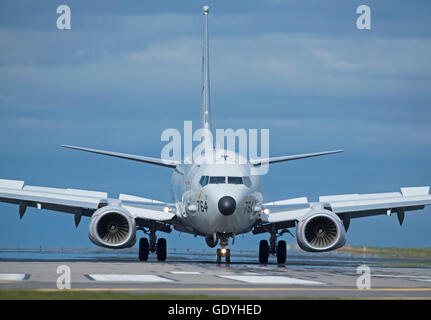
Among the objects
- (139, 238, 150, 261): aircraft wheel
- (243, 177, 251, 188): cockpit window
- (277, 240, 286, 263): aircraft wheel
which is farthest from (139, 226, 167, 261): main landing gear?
(243, 177, 251, 188): cockpit window

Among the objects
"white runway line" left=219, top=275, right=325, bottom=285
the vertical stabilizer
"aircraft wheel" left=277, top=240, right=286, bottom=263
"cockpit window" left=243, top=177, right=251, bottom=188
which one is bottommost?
"white runway line" left=219, top=275, right=325, bottom=285

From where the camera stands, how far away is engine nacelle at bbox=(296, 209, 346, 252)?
34594mm

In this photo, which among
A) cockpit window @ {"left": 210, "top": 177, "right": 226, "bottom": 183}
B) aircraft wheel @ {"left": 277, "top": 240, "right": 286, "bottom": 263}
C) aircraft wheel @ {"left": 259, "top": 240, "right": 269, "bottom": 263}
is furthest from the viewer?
aircraft wheel @ {"left": 259, "top": 240, "right": 269, "bottom": 263}

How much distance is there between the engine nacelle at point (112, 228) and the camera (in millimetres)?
34812

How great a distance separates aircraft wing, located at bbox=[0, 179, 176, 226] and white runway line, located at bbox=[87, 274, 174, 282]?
11.4m

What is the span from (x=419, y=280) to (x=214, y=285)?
23.4 ft

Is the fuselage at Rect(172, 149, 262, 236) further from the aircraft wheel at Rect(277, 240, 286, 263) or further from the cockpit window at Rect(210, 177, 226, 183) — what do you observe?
the aircraft wheel at Rect(277, 240, 286, 263)

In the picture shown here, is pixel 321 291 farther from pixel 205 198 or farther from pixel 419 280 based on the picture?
pixel 205 198

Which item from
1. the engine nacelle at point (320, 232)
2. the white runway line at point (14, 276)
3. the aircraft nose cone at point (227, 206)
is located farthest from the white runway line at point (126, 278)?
the engine nacelle at point (320, 232)

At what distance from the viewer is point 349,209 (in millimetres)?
38531

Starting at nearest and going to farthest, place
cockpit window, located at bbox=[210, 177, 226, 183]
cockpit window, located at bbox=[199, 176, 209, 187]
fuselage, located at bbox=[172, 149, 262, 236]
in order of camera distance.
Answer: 1. fuselage, located at bbox=[172, 149, 262, 236]
2. cockpit window, located at bbox=[210, 177, 226, 183]
3. cockpit window, located at bbox=[199, 176, 209, 187]

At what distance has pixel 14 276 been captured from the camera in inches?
950

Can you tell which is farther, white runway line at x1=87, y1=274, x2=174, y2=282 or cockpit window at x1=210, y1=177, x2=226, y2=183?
cockpit window at x1=210, y1=177, x2=226, y2=183

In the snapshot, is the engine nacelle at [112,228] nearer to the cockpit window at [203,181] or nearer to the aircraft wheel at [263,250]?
the cockpit window at [203,181]
